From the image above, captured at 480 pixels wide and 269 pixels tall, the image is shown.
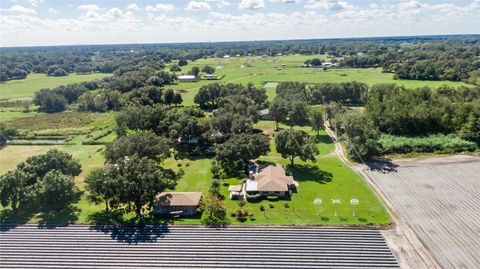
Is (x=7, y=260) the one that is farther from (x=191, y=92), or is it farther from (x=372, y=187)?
(x=191, y=92)

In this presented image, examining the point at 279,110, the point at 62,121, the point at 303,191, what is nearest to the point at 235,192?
the point at 303,191

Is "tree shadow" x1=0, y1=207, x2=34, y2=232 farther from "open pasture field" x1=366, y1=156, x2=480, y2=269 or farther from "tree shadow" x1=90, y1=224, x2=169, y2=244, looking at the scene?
"open pasture field" x1=366, y1=156, x2=480, y2=269

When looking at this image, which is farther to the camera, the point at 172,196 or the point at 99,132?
the point at 99,132

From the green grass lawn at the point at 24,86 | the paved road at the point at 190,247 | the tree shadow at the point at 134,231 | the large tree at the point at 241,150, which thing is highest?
the large tree at the point at 241,150

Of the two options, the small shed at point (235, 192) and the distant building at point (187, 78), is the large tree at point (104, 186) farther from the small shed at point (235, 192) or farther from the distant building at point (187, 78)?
the distant building at point (187, 78)

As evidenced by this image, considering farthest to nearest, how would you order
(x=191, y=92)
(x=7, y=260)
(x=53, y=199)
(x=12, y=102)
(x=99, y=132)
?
(x=191, y=92) → (x=12, y=102) → (x=99, y=132) → (x=53, y=199) → (x=7, y=260)

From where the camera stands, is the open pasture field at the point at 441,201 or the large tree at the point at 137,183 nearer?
the open pasture field at the point at 441,201

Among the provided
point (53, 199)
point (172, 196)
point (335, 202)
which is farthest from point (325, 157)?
point (53, 199)

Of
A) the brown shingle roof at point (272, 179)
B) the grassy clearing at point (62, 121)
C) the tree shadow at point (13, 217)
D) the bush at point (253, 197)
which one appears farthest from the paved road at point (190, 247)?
the grassy clearing at point (62, 121)
